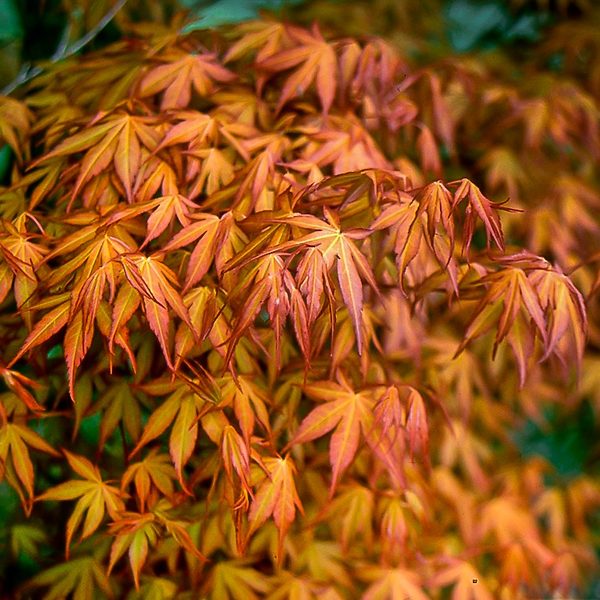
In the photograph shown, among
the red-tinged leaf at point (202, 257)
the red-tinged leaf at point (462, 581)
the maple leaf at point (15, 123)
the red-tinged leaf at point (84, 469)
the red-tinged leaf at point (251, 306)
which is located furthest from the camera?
the red-tinged leaf at point (462, 581)

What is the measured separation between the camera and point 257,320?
1.28 m

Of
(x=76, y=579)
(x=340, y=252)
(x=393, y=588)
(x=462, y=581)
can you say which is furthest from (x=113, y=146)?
(x=462, y=581)

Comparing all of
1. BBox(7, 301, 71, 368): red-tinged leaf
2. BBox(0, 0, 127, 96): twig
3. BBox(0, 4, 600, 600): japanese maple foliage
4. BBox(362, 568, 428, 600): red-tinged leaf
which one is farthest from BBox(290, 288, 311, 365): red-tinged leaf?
BBox(0, 0, 127, 96): twig

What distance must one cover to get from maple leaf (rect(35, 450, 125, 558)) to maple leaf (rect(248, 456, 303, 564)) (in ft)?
0.64

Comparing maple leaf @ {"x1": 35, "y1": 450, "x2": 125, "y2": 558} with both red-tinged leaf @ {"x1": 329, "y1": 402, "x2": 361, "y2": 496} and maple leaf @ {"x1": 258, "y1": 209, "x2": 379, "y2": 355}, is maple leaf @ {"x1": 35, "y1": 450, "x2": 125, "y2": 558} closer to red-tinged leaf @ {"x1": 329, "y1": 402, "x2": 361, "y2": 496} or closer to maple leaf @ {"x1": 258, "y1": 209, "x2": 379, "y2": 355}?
red-tinged leaf @ {"x1": 329, "y1": 402, "x2": 361, "y2": 496}

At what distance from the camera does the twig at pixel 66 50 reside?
1.44 metres

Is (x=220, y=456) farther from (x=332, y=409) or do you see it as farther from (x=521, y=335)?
(x=521, y=335)

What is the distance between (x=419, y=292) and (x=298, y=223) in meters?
0.30

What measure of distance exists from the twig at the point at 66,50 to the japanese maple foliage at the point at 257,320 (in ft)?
0.11

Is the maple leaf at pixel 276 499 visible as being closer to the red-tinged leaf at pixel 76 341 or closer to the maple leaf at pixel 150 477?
the maple leaf at pixel 150 477

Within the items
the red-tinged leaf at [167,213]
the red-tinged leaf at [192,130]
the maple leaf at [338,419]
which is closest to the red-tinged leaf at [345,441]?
the maple leaf at [338,419]

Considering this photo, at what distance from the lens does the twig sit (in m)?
1.44

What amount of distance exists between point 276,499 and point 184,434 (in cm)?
16

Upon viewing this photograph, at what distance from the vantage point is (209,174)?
120 centimetres
